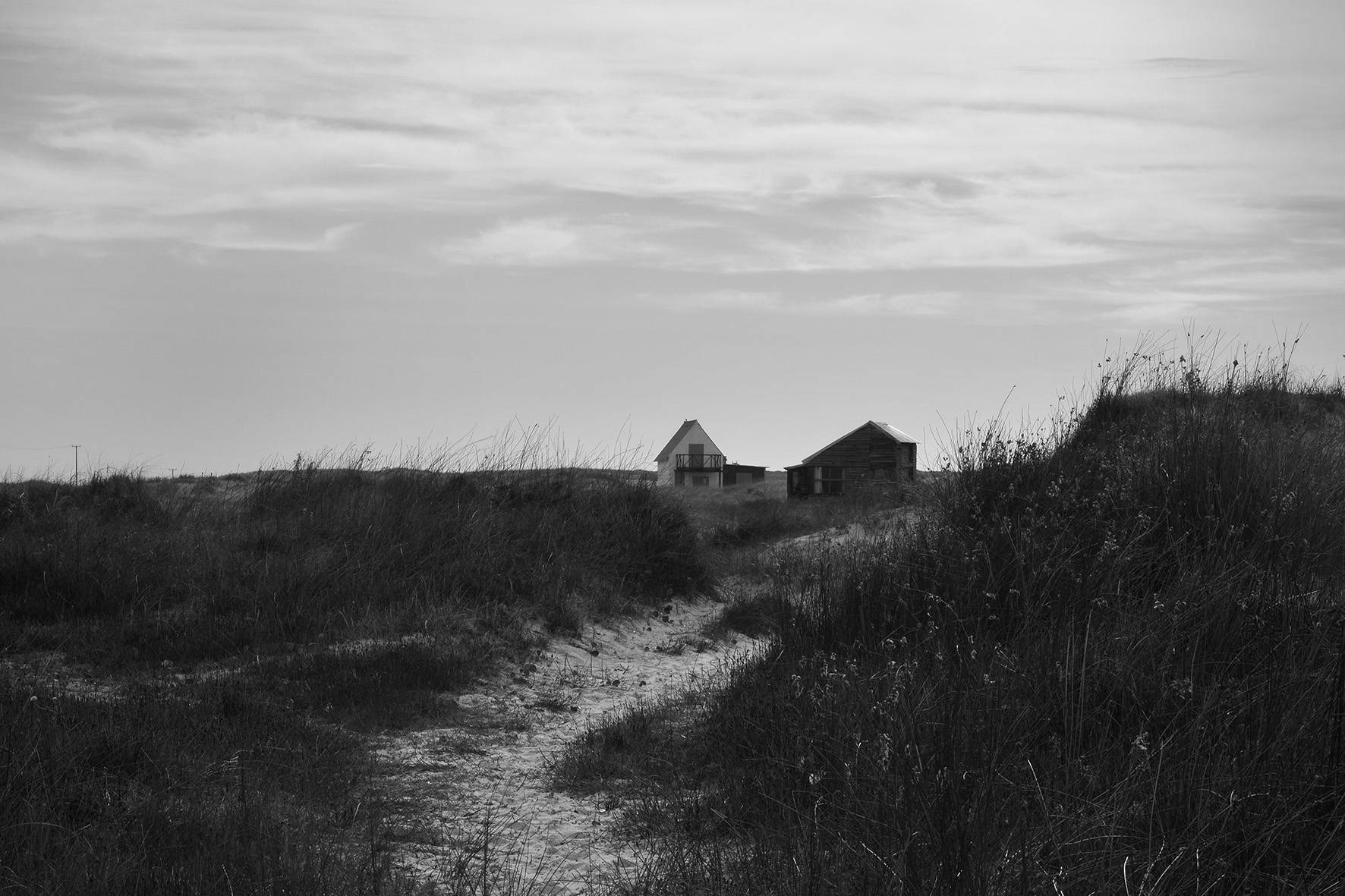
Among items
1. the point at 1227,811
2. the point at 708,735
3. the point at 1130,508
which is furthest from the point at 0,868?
the point at 1130,508

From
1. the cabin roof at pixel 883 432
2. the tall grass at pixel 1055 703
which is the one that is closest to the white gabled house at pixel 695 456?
the cabin roof at pixel 883 432

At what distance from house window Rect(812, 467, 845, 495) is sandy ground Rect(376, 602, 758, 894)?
25.2 metres

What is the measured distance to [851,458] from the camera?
35.5 metres

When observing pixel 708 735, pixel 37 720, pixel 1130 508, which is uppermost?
pixel 1130 508

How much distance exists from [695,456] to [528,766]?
42043 millimetres

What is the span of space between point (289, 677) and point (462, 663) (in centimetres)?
127

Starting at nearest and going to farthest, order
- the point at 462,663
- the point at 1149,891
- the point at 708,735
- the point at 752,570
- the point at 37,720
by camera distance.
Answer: the point at 1149,891 < the point at 37,720 < the point at 708,735 < the point at 462,663 < the point at 752,570

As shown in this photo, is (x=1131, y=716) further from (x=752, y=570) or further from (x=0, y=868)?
(x=752, y=570)

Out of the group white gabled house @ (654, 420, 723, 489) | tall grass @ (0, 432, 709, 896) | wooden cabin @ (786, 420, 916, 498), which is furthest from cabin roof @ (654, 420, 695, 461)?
tall grass @ (0, 432, 709, 896)

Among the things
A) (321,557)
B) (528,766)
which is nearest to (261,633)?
(321,557)

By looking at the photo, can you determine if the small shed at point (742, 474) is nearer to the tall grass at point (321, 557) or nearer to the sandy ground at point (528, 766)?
the tall grass at point (321, 557)

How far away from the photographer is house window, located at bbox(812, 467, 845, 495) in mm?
34656

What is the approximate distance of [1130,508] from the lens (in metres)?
7.30

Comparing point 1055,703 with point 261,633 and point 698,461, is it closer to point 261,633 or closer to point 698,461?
point 261,633
